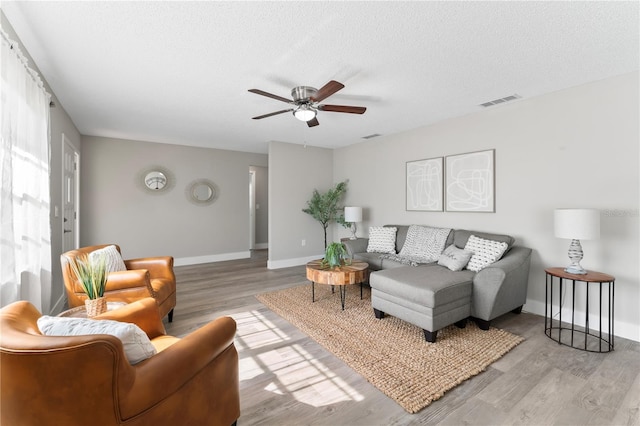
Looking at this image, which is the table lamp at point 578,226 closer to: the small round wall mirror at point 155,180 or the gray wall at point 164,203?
the gray wall at point 164,203

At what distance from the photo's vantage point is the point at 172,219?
568cm

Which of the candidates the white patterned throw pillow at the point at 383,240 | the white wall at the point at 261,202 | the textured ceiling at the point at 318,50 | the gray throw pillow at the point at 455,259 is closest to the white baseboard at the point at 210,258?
the white wall at the point at 261,202

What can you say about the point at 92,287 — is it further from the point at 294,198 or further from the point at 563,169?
the point at 563,169

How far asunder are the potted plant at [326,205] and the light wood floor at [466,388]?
2943mm

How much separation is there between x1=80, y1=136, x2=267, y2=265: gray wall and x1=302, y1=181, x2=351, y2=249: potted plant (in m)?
1.72

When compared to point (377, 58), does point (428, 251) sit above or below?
below

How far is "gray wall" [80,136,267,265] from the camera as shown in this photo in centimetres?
501

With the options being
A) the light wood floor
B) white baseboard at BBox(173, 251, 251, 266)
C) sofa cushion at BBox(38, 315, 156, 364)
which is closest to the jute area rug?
the light wood floor

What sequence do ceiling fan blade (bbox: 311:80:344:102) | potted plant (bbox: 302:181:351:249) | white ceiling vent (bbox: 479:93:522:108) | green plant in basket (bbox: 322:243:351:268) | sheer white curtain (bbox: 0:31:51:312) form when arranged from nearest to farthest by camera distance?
sheer white curtain (bbox: 0:31:51:312) < ceiling fan blade (bbox: 311:80:344:102) < white ceiling vent (bbox: 479:93:522:108) < green plant in basket (bbox: 322:243:351:268) < potted plant (bbox: 302:181:351:249)

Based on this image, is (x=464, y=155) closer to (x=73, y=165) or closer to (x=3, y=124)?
(x=3, y=124)

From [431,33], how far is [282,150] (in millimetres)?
3773

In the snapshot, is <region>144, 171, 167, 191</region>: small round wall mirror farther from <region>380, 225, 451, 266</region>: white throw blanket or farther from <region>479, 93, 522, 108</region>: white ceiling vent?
<region>479, 93, 522, 108</region>: white ceiling vent

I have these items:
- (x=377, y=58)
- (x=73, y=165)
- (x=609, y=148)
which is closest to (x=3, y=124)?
(x=377, y=58)

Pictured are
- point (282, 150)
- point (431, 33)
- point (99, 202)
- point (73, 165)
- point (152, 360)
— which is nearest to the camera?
point (152, 360)
